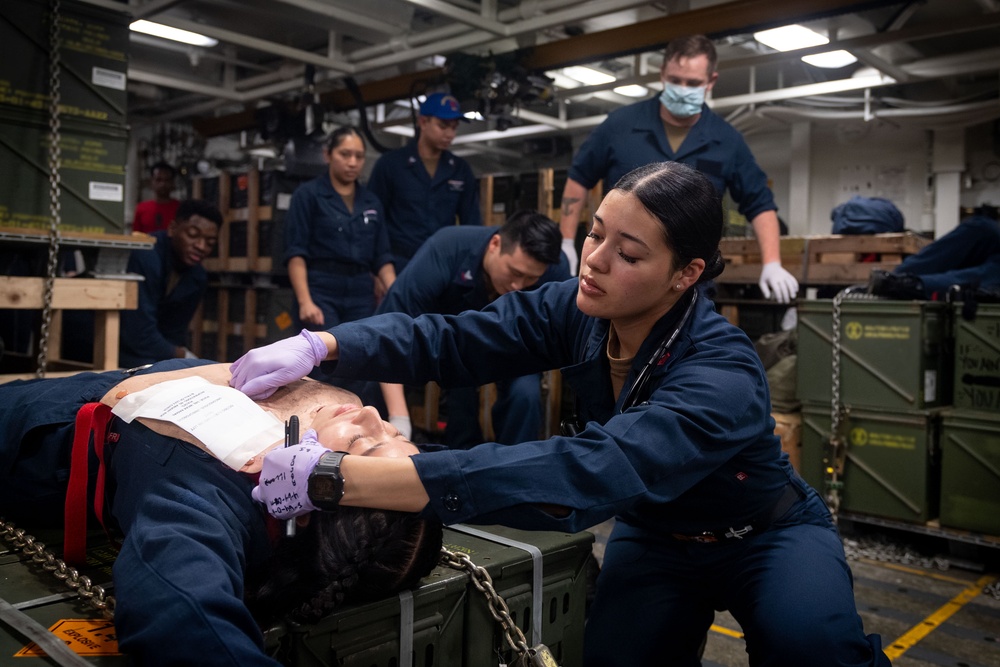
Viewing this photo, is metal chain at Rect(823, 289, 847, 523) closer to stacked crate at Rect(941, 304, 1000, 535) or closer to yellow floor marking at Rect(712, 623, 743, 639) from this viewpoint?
stacked crate at Rect(941, 304, 1000, 535)

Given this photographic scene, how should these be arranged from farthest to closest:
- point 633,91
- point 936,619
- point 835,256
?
point 633,91, point 835,256, point 936,619

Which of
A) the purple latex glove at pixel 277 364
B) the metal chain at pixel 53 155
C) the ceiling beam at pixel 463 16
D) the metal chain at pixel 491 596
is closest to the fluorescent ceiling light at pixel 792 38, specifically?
the ceiling beam at pixel 463 16

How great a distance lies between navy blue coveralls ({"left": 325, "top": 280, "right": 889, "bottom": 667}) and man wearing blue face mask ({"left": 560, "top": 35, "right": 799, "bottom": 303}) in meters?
1.94

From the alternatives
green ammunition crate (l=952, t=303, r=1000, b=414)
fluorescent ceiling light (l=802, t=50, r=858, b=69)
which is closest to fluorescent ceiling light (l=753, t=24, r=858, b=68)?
fluorescent ceiling light (l=802, t=50, r=858, b=69)

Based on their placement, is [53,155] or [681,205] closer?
[681,205]

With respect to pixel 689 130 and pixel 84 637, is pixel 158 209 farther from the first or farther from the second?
pixel 84 637

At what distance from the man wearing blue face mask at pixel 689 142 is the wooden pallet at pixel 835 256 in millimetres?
1952

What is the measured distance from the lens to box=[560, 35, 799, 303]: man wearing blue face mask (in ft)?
13.2

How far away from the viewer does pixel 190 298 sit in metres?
5.12

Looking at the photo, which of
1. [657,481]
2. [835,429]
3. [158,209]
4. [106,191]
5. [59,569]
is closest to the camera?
[657,481]

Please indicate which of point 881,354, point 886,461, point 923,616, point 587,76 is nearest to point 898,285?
A: point 881,354

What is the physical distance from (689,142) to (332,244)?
2292 millimetres

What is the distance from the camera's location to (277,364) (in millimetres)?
2039

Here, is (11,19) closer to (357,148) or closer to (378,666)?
(357,148)
